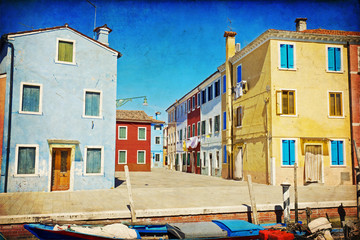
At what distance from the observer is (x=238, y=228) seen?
893 centimetres

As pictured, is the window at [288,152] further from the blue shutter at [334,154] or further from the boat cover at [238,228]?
the boat cover at [238,228]

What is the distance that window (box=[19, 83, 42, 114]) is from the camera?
606 inches

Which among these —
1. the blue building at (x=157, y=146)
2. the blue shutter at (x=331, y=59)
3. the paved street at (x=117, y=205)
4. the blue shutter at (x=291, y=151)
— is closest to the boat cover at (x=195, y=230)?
the paved street at (x=117, y=205)

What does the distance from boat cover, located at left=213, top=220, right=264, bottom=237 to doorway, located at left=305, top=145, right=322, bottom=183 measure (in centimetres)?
1115

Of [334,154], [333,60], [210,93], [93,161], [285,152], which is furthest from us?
[210,93]

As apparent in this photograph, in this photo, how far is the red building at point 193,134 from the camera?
34.4m

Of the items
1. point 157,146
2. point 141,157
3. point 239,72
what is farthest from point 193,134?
point 157,146

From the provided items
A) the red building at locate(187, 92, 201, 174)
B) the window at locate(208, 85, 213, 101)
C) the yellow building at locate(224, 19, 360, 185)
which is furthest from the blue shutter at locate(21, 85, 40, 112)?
the red building at locate(187, 92, 201, 174)

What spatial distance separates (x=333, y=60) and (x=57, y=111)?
15.9 metres

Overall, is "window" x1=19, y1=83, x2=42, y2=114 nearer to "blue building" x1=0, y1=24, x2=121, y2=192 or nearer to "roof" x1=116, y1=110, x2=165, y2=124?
"blue building" x1=0, y1=24, x2=121, y2=192

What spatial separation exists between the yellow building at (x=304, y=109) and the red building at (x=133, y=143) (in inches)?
712

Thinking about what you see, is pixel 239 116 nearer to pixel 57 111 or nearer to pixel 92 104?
pixel 92 104

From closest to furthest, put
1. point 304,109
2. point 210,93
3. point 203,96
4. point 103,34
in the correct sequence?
point 103,34
point 304,109
point 210,93
point 203,96

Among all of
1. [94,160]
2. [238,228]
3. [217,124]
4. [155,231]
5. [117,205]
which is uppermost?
[217,124]
